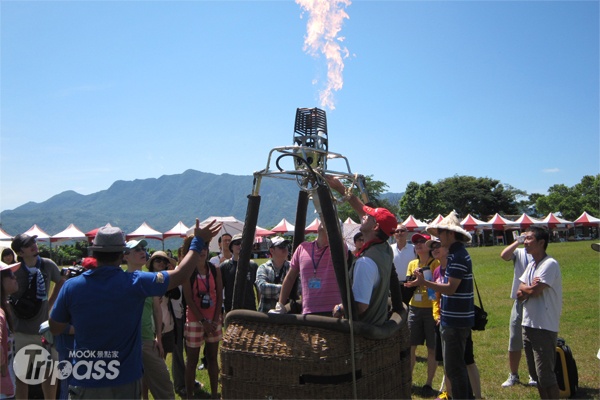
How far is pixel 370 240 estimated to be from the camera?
375 centimetres

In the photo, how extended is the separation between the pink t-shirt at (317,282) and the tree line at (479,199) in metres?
72.6

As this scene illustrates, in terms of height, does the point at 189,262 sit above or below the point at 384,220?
below

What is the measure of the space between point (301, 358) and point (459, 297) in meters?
2.31

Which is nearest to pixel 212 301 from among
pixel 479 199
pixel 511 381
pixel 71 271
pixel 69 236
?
pixel 71 271

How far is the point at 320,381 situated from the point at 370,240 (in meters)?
1.15

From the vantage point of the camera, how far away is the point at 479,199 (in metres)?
85.0

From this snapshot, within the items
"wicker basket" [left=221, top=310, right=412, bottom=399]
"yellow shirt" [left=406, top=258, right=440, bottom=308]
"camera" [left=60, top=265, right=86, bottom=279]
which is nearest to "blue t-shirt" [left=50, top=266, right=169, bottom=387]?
"wicker basket" [left=221, top=310, right=412, bottom=399]

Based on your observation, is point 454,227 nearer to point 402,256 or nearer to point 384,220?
point 384,220

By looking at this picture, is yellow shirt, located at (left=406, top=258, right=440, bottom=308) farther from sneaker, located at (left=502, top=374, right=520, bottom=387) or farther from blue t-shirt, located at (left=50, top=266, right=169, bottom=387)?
blue t-shirt, located at (left=50, top=266, right=169, bottom=387)

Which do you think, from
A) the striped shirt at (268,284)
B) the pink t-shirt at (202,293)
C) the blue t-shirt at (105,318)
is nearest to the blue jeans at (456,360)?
the striped shirt at (268,284)

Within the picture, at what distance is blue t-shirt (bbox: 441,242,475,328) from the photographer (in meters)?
4.76

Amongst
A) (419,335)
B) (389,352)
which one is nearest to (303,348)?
(389,352)

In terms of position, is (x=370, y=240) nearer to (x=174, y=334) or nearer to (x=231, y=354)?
(x=231, y=354)

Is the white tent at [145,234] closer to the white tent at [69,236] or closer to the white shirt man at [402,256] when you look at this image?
the white tent at [69,236]
